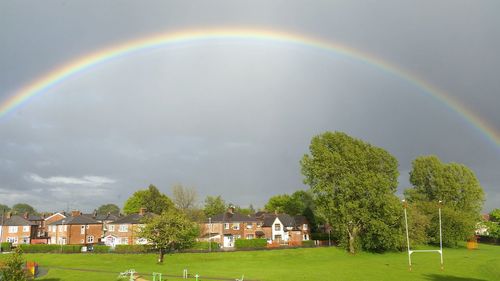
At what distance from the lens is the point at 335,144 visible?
86.7 meters

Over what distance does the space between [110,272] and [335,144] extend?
52841 millimetres

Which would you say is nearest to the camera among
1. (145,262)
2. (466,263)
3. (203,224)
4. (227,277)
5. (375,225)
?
(227,277)

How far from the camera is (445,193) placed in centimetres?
11150

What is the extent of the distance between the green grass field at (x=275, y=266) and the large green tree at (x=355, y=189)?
4.00m

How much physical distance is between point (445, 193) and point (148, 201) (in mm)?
92735

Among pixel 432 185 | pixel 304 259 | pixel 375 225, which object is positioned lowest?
pixel 304 259

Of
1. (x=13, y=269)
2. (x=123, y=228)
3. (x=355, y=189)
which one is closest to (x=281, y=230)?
(x=355, y=189)

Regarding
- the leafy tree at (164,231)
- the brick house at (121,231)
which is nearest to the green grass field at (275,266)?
the leafy tree at (164,231)

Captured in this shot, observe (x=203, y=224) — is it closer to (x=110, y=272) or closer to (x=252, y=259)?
(x=252, y=259)

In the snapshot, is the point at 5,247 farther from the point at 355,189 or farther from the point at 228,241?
the point at 355,189

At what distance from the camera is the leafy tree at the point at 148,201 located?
14238 cm

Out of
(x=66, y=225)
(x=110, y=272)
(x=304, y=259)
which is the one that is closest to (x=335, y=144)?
(x=304, y=259)

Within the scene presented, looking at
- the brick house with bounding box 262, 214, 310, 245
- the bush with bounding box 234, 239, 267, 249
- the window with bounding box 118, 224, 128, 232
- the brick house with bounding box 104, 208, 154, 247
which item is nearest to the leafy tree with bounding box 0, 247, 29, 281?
the bush with bounding box 234, 239, 267, 249

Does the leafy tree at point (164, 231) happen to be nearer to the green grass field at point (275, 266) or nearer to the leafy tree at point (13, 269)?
the green grass field at point (275, 266)
